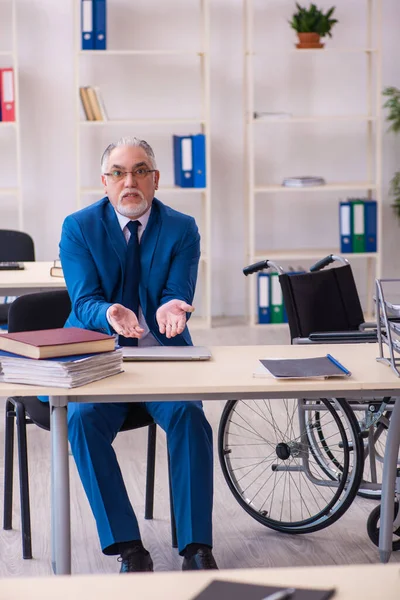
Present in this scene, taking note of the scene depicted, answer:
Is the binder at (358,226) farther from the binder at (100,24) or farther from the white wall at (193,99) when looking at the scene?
the binder at (100,24)

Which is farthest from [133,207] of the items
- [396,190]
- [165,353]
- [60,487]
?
[396,190]

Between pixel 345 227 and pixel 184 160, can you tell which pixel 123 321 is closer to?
pixel 184 160

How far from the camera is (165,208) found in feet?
9.98

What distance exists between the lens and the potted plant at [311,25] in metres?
6.35

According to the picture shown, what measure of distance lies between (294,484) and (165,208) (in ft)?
3.72

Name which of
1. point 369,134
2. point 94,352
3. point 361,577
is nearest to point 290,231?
point 369,134

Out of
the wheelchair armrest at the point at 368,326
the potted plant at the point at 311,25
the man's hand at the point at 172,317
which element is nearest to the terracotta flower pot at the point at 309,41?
the potted plant at the point at 311,25

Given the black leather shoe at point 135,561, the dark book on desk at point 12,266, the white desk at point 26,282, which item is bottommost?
the black leather shoe at point 135,561

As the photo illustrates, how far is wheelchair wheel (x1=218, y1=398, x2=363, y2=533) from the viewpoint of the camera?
9.55 ft

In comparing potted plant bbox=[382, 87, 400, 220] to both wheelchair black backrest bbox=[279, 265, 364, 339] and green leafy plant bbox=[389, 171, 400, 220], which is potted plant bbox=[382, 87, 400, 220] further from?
wheelchair black backrest bbox=[279, 265, 364, 339]

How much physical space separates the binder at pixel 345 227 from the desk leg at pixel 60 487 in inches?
173

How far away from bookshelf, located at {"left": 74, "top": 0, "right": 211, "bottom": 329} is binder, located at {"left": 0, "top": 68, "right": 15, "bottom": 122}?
1.63 ft

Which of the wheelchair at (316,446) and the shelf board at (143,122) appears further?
the shelf board at (143,122)

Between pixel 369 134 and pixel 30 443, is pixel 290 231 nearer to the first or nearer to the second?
pixel 369 134
